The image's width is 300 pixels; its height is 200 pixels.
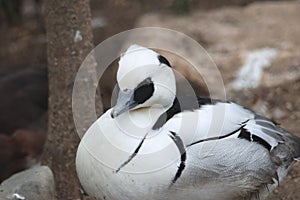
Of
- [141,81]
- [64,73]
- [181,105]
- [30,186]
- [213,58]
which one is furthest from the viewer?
[213,58]

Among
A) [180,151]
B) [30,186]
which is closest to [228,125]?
[180,151]

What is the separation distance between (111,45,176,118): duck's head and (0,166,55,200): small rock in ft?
2.82

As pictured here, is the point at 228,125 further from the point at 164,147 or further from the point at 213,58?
the point at 213,58

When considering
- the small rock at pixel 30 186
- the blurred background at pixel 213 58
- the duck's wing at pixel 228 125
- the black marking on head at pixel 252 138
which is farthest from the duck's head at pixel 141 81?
the blurred background at pixel 213 58

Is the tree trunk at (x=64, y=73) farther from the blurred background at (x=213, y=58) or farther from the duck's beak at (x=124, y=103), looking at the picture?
the duck's beak at (x=124, y=103)

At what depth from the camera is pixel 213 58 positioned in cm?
541

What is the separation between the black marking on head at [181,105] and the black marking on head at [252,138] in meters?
0.21

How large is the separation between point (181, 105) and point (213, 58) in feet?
8.24

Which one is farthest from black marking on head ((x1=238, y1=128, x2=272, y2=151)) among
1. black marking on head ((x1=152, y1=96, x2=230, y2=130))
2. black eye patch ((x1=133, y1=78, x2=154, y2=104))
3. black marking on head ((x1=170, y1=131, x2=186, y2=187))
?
black eye patch ((x1=133, y1=78, x2=154, y2=104))

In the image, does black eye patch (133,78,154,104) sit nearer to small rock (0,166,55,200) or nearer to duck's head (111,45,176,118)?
duck's head (111,45,176,118)

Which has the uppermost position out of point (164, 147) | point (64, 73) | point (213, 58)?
point (164, 147)

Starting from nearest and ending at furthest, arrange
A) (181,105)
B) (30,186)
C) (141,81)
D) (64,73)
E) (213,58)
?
(141,81)
(181,105)
(30,186)
(64,73)
(213,58)

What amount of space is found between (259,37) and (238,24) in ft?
1.13

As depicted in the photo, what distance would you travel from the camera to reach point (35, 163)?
449 cm
